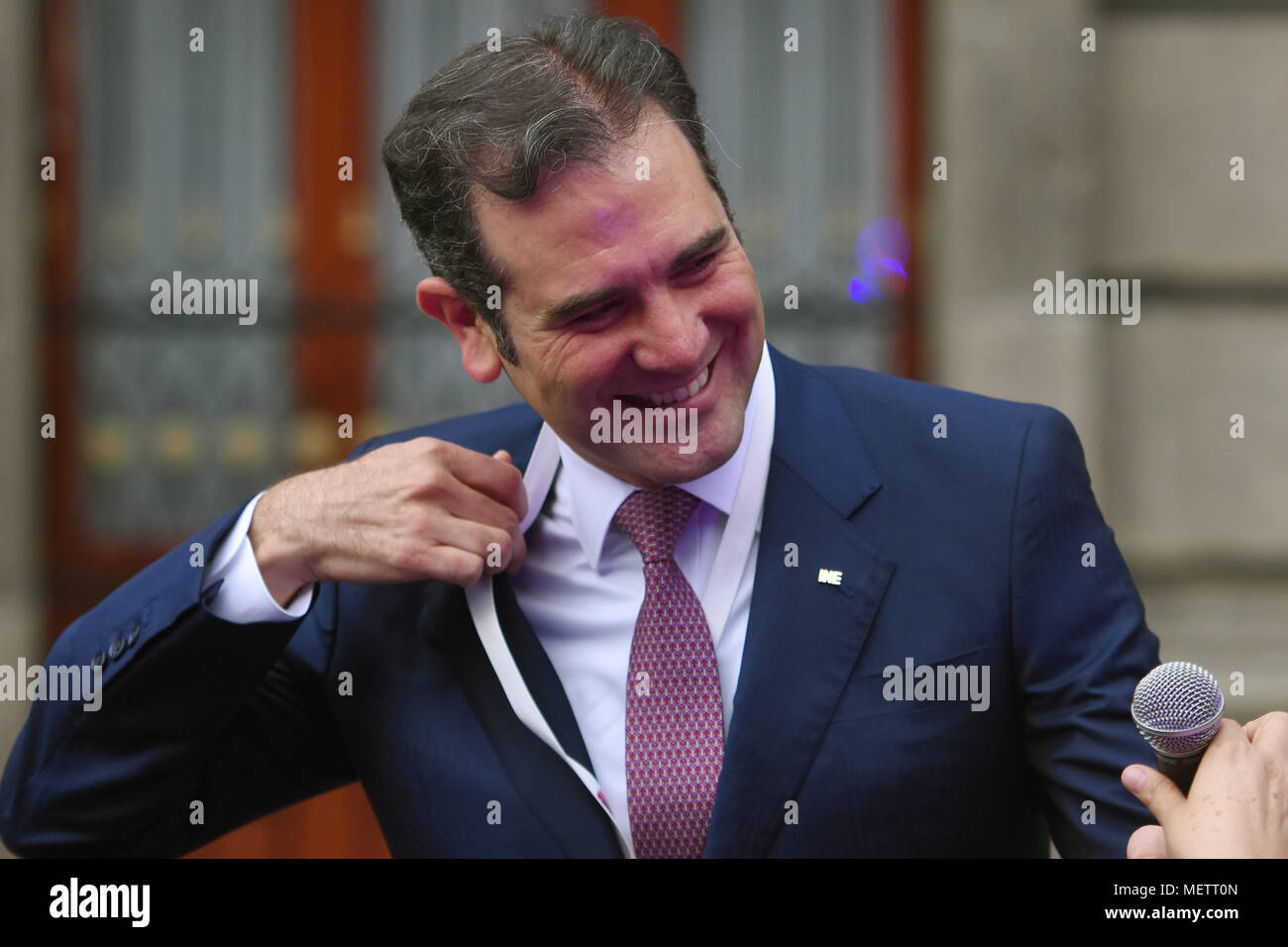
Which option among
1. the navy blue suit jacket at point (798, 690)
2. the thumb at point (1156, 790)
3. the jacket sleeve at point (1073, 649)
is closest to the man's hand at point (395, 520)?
the navy blue suit jacket at point (798, 690)

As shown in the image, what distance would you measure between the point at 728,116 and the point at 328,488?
10.00ft

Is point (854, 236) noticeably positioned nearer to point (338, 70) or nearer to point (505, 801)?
point (338, 70)

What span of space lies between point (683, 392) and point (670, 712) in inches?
17.8

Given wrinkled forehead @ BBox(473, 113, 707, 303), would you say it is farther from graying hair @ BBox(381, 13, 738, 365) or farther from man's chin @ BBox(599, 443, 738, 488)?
man's chin @ BBox(599, 443, 738, 488)

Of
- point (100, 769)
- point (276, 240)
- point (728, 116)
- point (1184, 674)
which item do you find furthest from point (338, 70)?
point (1184, 674)

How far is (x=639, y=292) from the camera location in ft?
6.57

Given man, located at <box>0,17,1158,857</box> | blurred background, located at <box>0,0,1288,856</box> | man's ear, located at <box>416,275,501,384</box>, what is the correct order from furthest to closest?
blurred background, located at <box>0,0,1288,856</box> → man's ear, located at <box>416,275,501,384</box> → man, located at <box>0,17,1158,857</box>

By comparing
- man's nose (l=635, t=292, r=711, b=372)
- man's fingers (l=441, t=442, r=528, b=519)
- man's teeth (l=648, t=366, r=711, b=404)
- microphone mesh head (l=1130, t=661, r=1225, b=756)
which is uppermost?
man's nose (l=635, t=292, r=711, b=372)

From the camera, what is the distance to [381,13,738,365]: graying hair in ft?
6.63

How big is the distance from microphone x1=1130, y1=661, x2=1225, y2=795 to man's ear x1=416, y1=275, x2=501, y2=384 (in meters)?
1.14

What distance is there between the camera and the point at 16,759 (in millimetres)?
2205

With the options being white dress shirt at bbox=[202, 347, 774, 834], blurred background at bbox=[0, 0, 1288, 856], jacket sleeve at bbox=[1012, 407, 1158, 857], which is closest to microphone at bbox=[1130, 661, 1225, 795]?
jacket sleeve at bbox=[1012, 407, 1158, 857]

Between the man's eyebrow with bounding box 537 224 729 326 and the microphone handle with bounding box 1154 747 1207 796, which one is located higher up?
the man's eyebrow with bounding box 537 224 729 326
